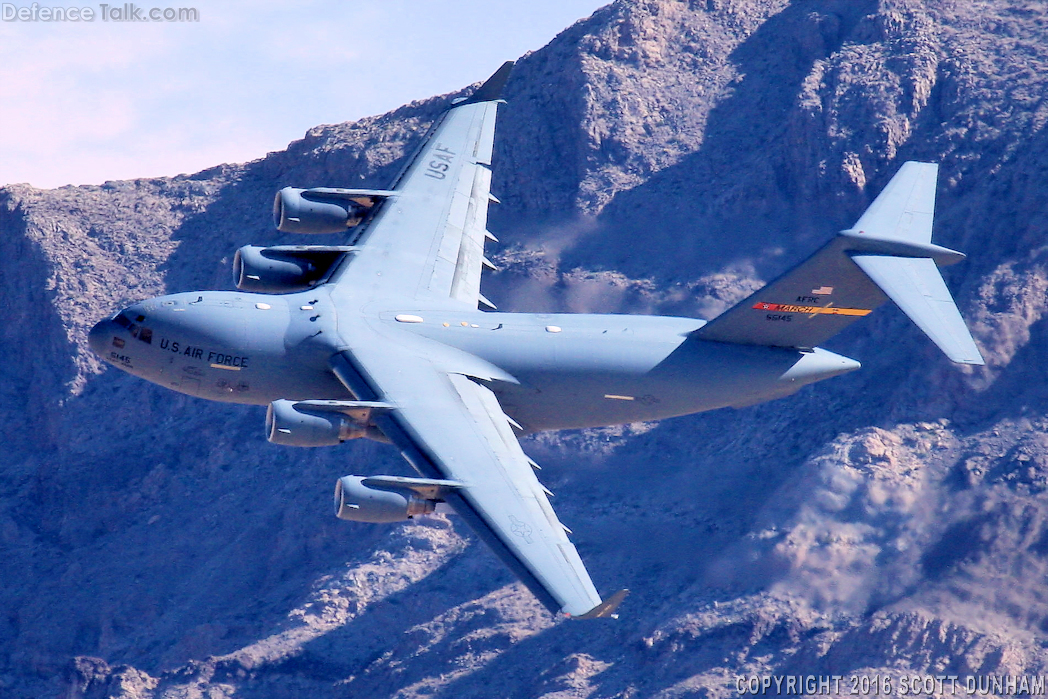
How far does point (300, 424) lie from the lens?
104 feet

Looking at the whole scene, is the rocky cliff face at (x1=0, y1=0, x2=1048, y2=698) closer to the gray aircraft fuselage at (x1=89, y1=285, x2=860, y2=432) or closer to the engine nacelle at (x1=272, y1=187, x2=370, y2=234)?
the gray aircraft fuselage at (x1=89, y1=285, x2=860, y2=432)

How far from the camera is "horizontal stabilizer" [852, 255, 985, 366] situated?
31969mm

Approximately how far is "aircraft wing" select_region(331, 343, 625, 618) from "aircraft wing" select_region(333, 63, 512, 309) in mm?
3458

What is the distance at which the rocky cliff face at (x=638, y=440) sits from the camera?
5388 centimetres

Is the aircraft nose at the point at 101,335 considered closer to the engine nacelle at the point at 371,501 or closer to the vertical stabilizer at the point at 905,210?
the engine nacelle at the point at 371,501

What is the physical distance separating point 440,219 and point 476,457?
961cm

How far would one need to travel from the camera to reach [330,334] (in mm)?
34406

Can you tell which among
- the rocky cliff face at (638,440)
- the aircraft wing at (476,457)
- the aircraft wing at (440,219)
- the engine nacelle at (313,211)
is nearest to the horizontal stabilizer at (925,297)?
the aircraft wing at (476,457)

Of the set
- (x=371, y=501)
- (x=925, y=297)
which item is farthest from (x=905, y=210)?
(x=371, y=501)

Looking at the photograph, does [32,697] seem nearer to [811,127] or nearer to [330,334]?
[330,334]

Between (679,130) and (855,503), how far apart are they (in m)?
22.2

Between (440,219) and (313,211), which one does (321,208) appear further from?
(440,219)

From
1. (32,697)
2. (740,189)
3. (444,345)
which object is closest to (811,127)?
(740,189)

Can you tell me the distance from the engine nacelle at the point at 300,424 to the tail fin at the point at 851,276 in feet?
30.4
